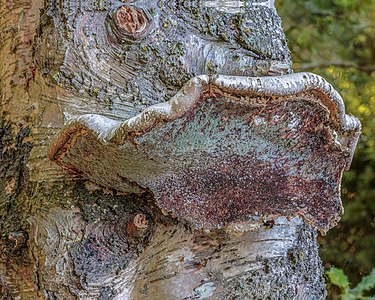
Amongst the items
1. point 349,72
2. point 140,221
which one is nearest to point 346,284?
point 349,72

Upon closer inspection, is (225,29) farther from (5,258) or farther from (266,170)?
(5,258)

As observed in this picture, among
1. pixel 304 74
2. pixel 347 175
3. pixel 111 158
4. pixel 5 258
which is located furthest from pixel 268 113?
pixel 347 175

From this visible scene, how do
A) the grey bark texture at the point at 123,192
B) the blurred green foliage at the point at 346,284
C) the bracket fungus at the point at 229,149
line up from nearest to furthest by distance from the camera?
the bracket fungus at the point at 229,149
the grey bark texture at the point at 123,192
the blurred green foliage at the point at 346,284

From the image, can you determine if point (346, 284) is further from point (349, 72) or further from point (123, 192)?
point (123, 192)

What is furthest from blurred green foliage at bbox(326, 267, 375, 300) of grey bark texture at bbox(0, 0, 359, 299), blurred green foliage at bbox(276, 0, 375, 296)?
grey bark texture at bbox(0, 0, 359, 299)

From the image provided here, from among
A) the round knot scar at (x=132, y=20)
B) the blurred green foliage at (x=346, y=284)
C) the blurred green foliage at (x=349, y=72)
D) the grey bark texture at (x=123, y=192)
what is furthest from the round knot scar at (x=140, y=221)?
the blurred green foliage at (x=349, y=72)

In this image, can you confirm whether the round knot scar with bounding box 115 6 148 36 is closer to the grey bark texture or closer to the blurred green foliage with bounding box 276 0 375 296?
the grey bark texture

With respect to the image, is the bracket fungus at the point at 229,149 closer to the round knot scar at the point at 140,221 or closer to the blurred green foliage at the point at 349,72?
the round knot scar at the point at 140,221
